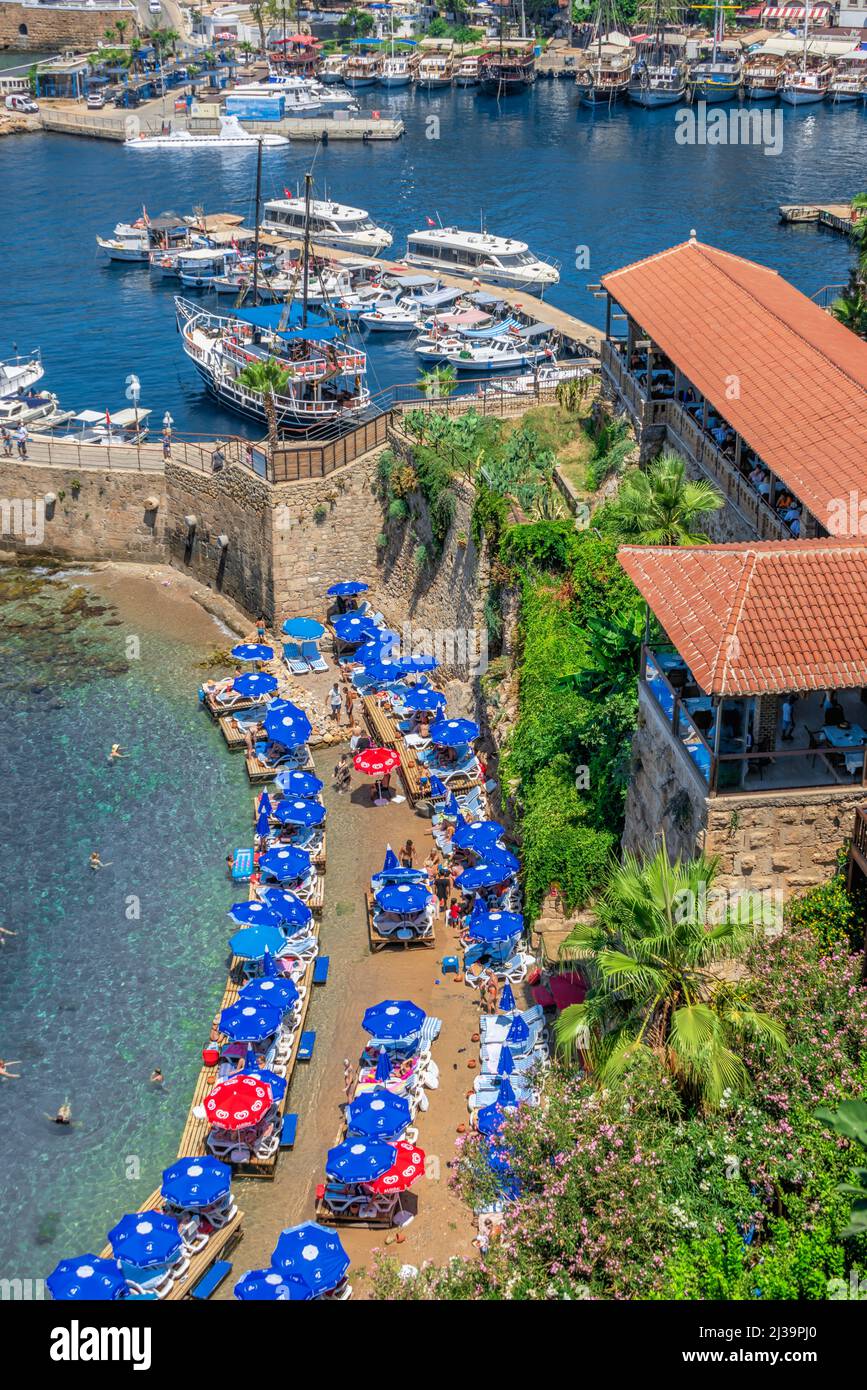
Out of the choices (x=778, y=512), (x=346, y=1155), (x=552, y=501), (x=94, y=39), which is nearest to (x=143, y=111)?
(x=94, y=39)

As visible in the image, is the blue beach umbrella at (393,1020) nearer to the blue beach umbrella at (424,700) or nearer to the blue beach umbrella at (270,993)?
the blue beach umbrella at (270,993)

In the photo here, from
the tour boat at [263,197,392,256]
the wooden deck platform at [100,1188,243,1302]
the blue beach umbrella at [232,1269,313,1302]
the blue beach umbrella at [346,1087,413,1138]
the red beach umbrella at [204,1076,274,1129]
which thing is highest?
the tour boat at [263,197,392,256]

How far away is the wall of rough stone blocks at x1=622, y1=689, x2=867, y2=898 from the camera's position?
2619 centimetres

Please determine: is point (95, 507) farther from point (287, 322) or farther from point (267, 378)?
point (287, 322)

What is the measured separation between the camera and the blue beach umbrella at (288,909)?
35344 mm

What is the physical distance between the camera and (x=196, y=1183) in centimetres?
2795

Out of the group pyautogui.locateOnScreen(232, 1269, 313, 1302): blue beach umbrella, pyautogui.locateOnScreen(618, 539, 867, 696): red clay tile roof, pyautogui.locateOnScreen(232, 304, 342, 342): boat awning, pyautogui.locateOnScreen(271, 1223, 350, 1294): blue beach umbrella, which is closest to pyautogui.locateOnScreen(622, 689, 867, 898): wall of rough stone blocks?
pyautogui.locateOnScreen(618, 539, 867, 696): red clay tile roof

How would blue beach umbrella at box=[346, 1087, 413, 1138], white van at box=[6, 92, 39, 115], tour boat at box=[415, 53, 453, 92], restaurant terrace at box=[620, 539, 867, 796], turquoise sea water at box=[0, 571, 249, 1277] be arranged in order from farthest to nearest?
1. tour boat at box=[415, 53, 453, 92]
2. white van at box=[6, 92, 39, 115]
3. turquoise sea water at box=[0, 571, 249, 1277]
4. blue beach umbrella at box=[346, 1087, 413, 1138]
5. restaurant terrace at box=[620, 539, 867, 796]

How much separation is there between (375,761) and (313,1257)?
16102mm

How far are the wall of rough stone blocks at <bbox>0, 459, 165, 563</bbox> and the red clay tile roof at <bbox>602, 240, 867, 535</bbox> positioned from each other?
1792 centimetres

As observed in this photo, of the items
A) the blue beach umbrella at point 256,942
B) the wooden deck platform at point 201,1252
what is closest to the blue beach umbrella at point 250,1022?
the blue beach umbrella at point 256,942

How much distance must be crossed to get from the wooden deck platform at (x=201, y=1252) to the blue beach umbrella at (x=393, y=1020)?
184 inches

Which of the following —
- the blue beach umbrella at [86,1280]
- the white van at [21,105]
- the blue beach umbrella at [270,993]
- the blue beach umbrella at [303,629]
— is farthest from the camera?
the white van at [21,105]

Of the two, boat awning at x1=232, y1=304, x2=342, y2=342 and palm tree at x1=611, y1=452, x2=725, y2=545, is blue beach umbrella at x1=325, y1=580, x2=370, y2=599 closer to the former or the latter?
boat awning at x1=232, y1=304, x2=342, y2=342
